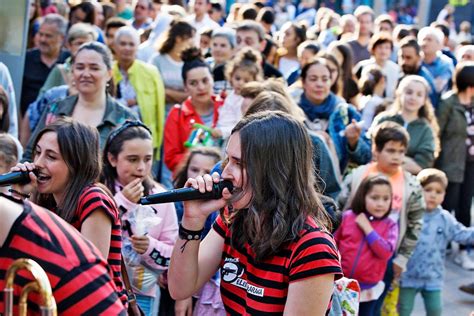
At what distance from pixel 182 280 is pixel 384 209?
10.3 feet

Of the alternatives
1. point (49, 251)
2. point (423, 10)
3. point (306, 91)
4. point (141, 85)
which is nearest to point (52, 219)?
point (49, 251)

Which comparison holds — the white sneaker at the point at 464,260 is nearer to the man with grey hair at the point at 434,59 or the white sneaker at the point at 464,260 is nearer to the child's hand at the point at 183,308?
the man with grey hair at the point at 434,59

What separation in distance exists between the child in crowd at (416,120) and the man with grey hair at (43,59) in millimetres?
3115

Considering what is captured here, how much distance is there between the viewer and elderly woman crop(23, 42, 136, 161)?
6.07m

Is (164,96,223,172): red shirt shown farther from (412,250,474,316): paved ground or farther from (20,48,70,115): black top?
(412,250,474,316): paved ground

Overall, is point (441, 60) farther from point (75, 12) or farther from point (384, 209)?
point (384, 209)

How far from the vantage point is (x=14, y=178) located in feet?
11.5

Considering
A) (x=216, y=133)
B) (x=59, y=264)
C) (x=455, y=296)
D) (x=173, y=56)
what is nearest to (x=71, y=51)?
(x=173, y=56)

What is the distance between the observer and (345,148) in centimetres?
701

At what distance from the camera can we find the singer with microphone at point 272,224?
3.05 m

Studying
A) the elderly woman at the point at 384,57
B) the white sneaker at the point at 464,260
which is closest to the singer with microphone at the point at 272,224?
the white sneaker at the point at 464,260

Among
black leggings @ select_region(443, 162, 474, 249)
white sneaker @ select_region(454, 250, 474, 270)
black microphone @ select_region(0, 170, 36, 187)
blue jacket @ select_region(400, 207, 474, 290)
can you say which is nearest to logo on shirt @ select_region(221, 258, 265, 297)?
black microphone @ select_region(0, 170, 36, 187)

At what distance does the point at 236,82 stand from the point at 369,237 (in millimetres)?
2022

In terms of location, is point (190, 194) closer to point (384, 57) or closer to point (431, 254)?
point (431, 254)
